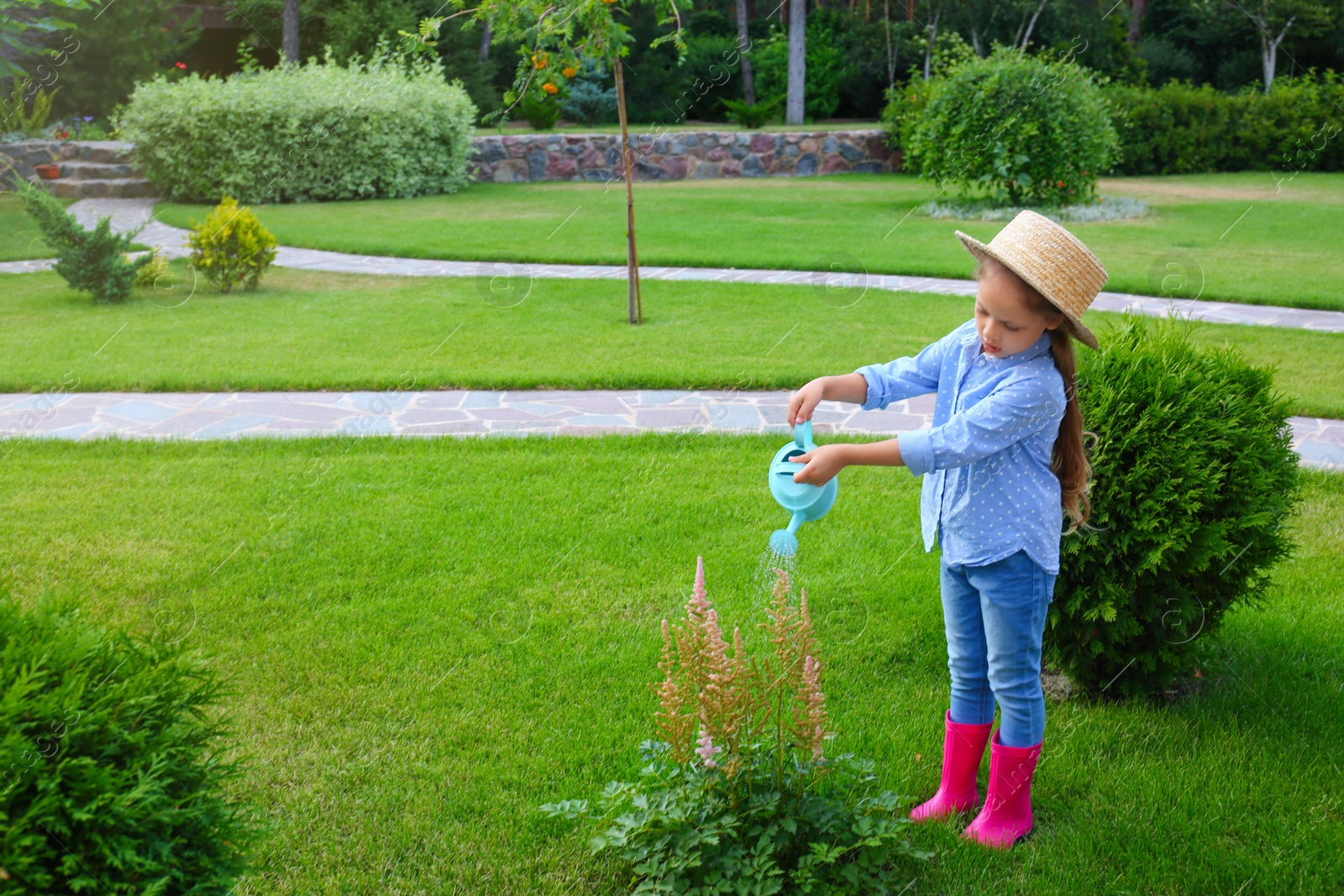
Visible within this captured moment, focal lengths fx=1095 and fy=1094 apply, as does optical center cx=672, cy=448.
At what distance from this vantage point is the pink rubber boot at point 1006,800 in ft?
9.12

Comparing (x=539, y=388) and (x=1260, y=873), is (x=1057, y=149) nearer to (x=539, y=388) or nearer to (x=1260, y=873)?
(x=539, y=388)

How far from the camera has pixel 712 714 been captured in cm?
A: 256

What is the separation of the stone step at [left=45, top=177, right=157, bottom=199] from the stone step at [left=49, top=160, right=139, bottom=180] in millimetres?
178

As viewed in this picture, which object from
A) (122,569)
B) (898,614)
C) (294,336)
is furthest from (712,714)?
(294,336)

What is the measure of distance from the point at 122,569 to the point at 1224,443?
13.4ft

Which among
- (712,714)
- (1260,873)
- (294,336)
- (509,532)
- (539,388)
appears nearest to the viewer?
(712,714)

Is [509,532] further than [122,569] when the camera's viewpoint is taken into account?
Yes

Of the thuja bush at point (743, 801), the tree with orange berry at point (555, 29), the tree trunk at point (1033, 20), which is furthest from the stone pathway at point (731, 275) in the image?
the tree trunk at point (1033, 20)

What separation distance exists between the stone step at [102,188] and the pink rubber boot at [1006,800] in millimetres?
17748

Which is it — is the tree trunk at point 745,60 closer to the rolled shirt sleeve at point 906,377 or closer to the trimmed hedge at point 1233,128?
the trimmed hedge at point 1233,128

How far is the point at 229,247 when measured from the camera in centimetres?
1052

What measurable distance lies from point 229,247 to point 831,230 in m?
7.30

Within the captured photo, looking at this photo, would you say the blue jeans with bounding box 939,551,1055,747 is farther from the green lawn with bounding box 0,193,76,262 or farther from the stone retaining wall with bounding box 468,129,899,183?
the stone retaining wall with bounding box 468,129,899,183

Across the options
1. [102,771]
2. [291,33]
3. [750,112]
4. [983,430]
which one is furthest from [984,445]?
[291,33]
